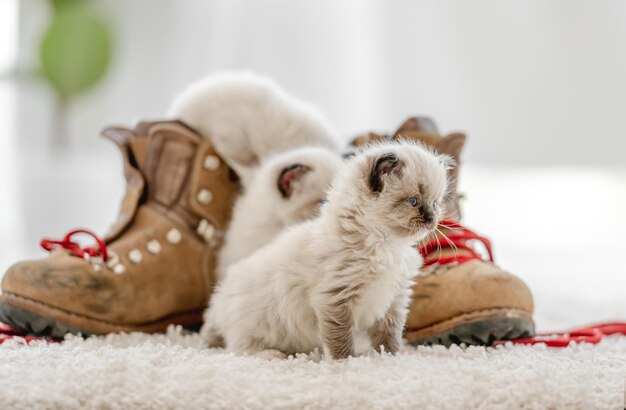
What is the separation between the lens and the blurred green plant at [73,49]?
374cm

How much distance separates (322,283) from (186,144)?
0.70 metres

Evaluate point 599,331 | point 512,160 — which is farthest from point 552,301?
point 512,160

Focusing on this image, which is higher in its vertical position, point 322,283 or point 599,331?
point 322,283

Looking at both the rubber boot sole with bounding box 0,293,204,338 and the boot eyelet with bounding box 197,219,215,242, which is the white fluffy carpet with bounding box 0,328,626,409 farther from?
the boot eyelet with bounding box 197,219,215,242

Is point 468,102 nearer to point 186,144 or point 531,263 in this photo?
point 531,263

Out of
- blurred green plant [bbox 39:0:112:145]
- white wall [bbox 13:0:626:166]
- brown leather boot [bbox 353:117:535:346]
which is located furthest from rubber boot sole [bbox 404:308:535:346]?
blurred green plant [bbox 39:0:112:145]

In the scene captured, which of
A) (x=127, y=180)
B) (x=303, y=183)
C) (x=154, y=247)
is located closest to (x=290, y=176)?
(x=303, y=183)

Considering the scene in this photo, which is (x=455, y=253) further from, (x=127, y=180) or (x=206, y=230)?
(x=127, y=180)

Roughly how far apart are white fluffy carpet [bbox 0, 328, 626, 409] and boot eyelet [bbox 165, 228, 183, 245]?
0.47 metres

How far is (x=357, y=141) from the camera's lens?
1892 millimetres

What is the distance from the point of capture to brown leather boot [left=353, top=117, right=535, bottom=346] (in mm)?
1487

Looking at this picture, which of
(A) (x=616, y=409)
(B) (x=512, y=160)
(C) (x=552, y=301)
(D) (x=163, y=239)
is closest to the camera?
(A) (x=616, y=409)

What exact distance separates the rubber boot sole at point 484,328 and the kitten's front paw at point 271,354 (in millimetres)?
325

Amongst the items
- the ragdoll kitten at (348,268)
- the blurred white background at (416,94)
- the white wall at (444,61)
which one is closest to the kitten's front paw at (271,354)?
the ragdoll kitten at (348,268)
